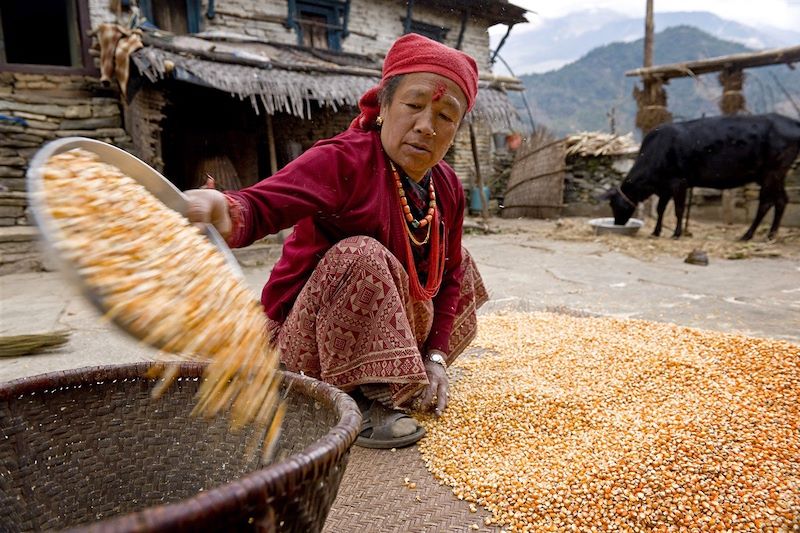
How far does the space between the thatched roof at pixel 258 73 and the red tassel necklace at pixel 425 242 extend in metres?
4.43

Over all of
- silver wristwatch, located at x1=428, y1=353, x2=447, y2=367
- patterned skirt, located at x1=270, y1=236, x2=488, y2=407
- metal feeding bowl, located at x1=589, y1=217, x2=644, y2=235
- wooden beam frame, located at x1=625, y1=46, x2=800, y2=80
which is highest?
wooden beam frame, located at x1=625, y1=46, x2=800, y2=80

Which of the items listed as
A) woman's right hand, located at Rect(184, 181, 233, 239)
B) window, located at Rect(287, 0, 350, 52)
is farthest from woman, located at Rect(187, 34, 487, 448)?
window, located at Rect(287, 0, 350, 52)

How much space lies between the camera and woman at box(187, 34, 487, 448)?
168 centimetres

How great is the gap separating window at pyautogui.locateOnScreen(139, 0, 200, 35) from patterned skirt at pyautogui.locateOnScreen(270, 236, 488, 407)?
7942mm

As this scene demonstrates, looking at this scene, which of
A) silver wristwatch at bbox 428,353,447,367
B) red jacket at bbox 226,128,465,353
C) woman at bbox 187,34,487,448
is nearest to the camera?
red jacket at bbox 226,128,465,353

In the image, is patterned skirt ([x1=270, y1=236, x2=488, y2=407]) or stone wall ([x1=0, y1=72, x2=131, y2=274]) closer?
patterned skirt ([x1=270, y1=236, x2=488, y2=407])

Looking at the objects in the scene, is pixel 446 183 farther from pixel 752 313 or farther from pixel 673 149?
pixel 673 149

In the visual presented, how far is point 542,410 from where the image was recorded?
6.29 feet

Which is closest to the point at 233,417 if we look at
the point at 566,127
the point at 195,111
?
the point at 195,111

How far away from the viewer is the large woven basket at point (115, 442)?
1.20m

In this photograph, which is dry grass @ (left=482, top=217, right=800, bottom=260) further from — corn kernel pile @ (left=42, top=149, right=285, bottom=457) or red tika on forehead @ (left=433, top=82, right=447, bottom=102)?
corn kernel pile @ (left=42, top=149, right=285, bottom=457)

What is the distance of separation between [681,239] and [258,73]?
6008mm

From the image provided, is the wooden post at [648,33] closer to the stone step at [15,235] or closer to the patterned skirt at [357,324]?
the stone step at [15,235]

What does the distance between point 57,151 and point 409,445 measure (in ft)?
4.24
